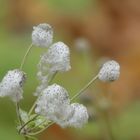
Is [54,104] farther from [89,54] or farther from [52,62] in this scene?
[89,54]

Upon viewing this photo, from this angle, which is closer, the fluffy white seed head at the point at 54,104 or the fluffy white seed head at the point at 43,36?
the fluffy white seed head at the point at 54,104

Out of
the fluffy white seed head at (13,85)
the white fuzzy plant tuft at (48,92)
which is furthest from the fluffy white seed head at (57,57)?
the fluffy white seed head at (13,85)

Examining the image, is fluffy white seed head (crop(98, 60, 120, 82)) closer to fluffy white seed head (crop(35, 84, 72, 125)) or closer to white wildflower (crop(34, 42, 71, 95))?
white wildflower (crop(34, 42, 71, 95))

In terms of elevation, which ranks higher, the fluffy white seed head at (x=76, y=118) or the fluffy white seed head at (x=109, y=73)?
the fluffy white seed head at (x=109, y=73)

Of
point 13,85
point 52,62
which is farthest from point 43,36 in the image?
point 13,85

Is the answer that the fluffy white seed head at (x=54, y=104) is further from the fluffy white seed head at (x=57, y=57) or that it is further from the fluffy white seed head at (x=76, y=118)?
the fluffy white seed head at (x=57, y=57)

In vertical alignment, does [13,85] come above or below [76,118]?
above
